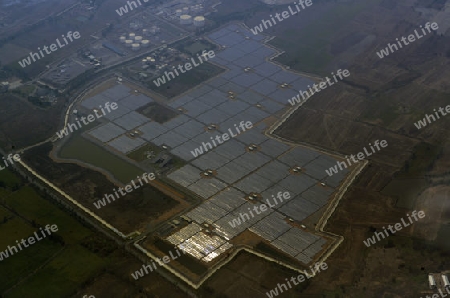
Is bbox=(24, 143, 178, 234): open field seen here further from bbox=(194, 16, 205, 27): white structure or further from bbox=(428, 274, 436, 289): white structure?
bbox=(194, 16, 205, 27): white structure

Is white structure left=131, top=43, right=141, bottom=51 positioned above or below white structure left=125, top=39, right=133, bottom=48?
below

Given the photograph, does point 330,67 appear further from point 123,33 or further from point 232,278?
point 232,278

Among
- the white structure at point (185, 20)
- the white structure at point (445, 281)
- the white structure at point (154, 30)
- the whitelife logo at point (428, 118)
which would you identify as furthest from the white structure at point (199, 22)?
the white structure at point (445, 281)

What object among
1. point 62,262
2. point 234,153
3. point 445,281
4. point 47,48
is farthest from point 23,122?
point 445,281

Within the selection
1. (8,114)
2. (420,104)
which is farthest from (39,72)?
(420,104)

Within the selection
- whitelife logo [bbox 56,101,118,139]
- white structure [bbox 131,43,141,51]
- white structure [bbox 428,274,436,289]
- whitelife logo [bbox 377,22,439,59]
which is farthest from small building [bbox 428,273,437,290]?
white structure [bbox 131,43,141,51]

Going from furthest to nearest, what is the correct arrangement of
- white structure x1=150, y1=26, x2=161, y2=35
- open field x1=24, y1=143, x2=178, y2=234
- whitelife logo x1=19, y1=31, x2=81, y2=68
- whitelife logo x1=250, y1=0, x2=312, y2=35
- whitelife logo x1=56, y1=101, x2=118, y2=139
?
whitelife logo x1=250, y1=0, x2=312, y2=35
white structure x1=150, y1=26, x2=161, y2=35
whitelife logo x1=19, y1=31, x2=81, y2=68
whitelife logo x1=56, y1=101, x2=118, y2=139
open field x1=24, y1=143, x2=178, y2=234

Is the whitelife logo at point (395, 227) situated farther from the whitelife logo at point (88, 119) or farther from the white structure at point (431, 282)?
the whitelife logo at point (88, 119)

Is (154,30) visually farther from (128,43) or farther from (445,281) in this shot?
(445,281)
